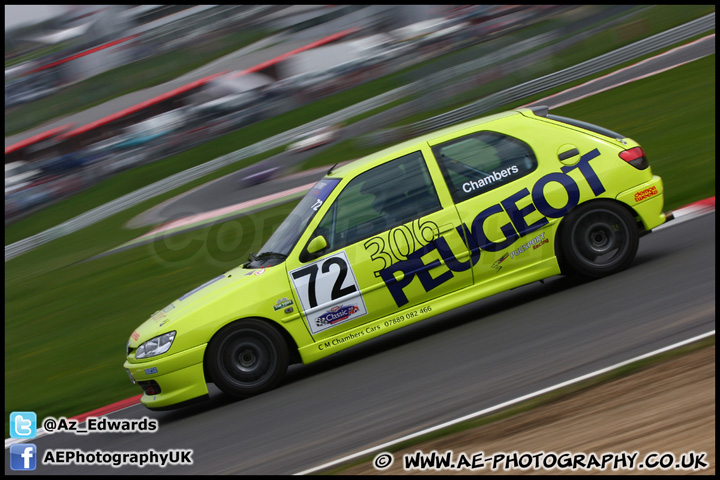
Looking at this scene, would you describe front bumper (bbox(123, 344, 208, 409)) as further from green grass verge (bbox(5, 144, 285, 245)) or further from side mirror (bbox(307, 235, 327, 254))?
green grass verge (bbox(5, 144, 285, 245))

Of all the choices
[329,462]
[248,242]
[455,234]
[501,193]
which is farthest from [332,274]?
[248,242]

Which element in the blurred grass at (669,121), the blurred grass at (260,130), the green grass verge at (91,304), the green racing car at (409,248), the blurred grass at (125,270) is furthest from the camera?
the blurred grass at (260,130)

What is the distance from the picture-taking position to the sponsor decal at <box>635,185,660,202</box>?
22.4ft

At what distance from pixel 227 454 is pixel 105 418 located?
2181 millimetres

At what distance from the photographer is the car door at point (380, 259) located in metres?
6.54

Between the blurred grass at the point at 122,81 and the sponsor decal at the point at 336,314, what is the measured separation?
26.6 metres

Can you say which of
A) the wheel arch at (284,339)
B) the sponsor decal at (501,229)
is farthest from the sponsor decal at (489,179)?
the wheel arch at (284,339)

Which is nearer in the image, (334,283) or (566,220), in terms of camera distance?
(334,283)

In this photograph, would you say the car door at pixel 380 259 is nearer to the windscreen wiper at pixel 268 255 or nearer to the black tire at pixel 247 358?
the windscreen wiper at pixel 268 255

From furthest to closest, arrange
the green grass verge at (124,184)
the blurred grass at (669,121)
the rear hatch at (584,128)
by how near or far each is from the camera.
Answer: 1. the green grass verge at (124,184)
2. the blurred grass at (669,121)
3. the rear hatch at (584,128)

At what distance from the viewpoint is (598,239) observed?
22.7ft

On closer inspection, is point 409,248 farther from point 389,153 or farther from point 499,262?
point 389,153

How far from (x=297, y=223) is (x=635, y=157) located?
10.1 feet

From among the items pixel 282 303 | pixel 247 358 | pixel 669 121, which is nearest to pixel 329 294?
pixel 282 303
